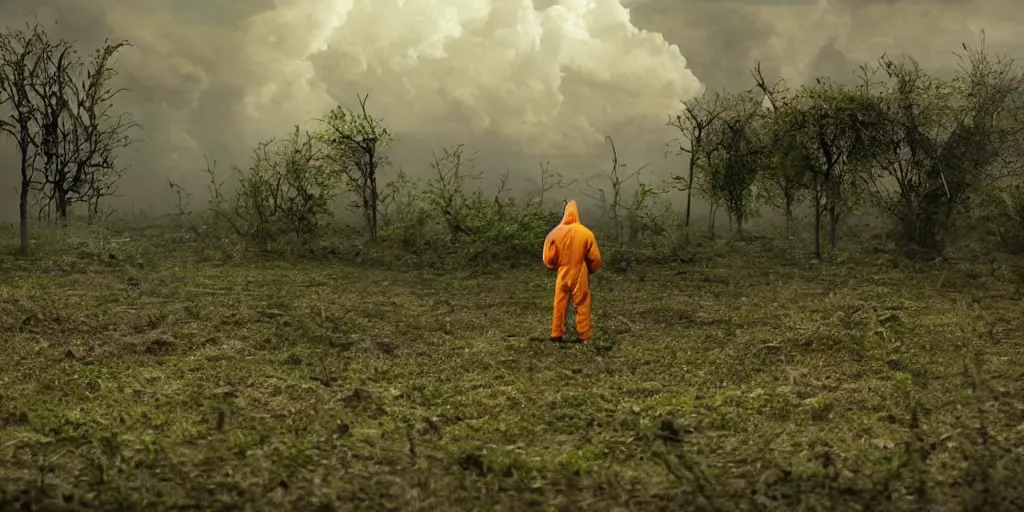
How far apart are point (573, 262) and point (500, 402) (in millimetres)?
2784

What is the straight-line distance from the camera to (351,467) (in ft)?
20.2

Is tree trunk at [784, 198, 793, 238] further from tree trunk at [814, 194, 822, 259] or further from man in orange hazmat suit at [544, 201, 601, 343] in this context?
man in orange hazmat suit at [544, 201, 601, 343]

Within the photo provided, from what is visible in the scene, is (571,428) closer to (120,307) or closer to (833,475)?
(833,475)

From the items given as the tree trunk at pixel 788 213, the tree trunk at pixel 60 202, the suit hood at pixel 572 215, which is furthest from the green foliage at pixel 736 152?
the tree trunk at pixel 60 202


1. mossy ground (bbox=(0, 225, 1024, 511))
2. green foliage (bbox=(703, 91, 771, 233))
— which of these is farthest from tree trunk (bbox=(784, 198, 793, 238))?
mossy ground (bbox=(0, 225, 1024, 511))

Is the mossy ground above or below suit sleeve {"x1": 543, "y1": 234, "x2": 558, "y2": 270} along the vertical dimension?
below

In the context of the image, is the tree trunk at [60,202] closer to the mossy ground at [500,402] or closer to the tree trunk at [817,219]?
the mossy ground at [500,402]

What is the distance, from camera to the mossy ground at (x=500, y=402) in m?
5.76

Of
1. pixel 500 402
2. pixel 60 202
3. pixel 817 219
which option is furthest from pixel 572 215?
pixel 60 202

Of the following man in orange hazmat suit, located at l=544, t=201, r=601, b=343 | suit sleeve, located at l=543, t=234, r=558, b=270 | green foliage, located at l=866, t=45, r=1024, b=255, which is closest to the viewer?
man in orange hazmat suit, located at l=544, t=201, r=601, b=343

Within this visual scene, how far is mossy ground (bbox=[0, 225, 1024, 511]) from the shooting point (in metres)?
5.76

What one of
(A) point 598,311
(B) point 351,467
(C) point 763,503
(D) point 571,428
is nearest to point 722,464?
(C) point 763,503

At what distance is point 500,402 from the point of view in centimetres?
798

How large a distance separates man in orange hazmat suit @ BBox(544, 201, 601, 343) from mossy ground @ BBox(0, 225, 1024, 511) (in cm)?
51
